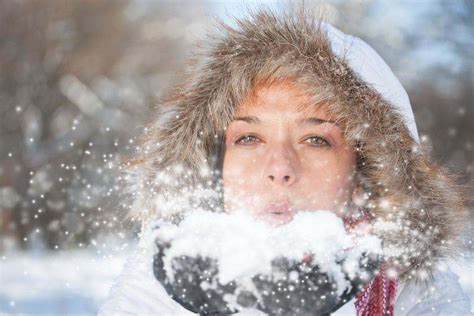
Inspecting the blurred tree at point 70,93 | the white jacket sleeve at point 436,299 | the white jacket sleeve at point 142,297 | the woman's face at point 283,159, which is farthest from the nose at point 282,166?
the blurred tree at point 70,93

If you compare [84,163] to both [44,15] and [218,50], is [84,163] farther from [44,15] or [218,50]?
[218,50]

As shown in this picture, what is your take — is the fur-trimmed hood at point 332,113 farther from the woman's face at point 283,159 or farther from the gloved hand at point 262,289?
the gloved hand at point 262,289

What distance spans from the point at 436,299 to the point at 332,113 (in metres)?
0.46

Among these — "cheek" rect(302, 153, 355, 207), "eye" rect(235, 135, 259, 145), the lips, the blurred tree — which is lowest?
the lips

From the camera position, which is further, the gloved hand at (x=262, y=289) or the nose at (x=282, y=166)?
the nose at (x=282, y=166)

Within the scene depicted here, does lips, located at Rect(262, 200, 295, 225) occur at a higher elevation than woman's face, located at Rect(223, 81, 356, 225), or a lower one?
lower

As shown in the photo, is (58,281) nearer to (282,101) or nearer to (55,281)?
(55,281)

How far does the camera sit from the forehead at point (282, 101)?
1.19 m

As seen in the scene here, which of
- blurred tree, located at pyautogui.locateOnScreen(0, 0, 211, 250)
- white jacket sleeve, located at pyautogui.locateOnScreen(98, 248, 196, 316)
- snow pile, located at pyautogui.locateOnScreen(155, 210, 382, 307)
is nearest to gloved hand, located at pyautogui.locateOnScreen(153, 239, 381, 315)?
snow pile, located at pyautogui.locateOnScreen(155, 210, 382, 307)

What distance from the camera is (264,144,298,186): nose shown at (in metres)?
1.14

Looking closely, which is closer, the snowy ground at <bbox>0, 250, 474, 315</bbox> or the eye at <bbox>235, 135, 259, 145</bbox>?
the eye at <bbox>235, 135, 259, 145</bbox>

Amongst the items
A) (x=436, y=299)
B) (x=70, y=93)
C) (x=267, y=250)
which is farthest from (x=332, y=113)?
(x=70, y=93)

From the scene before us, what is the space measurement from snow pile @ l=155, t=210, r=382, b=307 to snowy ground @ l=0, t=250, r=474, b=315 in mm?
1723

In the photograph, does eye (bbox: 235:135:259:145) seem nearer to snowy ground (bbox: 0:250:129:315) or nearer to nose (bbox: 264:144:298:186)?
nose (bbox: 264:144:298:186)
